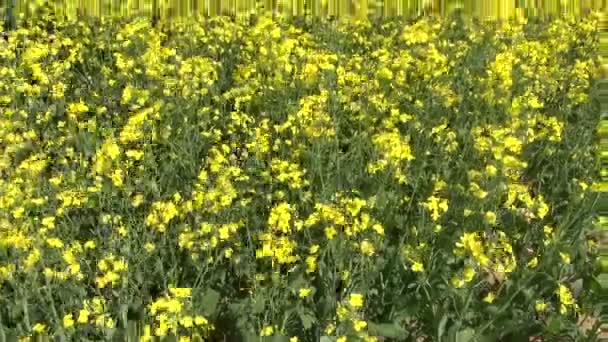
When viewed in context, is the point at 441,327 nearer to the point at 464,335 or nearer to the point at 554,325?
the point at 464,335

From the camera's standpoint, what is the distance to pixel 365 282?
354 centimetres

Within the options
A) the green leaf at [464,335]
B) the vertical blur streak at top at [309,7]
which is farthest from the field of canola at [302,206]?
the vertical blur streak at top at [309,7]

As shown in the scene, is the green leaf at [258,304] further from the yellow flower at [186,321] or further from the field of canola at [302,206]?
the yellow flower at [186,321]

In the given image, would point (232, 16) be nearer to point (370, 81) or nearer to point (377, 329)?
point (370, 81)

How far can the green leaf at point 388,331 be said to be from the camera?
3420 millimetres

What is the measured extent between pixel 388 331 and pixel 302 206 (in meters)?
0.96

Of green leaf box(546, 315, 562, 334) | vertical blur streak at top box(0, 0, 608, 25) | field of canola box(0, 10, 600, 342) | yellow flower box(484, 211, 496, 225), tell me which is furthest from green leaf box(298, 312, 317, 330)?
vertical blur streak at top box(0, 0, 608, 25)

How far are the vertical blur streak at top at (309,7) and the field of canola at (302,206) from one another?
140cm

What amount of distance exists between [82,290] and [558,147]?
11.0 ft

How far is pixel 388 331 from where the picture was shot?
3434 mm

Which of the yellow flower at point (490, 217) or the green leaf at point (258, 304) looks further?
the yellow flower at point (490, 217)

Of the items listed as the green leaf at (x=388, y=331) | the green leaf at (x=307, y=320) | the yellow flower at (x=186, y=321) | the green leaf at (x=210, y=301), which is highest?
the yellow flower at (x=186, y=321)

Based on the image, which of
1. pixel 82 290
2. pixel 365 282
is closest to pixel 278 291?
pixel 365 282

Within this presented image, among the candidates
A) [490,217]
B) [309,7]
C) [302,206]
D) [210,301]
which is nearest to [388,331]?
[490,217]
